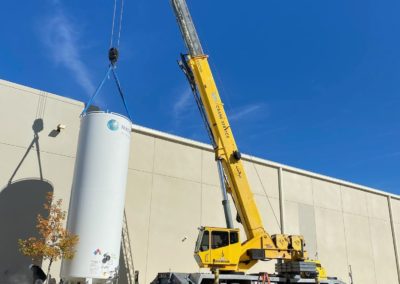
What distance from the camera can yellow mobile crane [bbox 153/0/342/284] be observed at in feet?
61.8

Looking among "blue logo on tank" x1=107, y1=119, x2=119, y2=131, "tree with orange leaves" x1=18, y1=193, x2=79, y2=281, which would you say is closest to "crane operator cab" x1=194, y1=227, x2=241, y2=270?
"tree with orange leaves" x1=18, y1=193, x2=79, y2=281

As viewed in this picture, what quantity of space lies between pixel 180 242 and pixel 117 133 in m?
9.05

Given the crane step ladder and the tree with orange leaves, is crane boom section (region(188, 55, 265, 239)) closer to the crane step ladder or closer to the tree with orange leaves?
the crane step ladder

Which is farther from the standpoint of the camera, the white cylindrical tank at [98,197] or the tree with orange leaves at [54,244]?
the white cylindrical tank at [98,197]

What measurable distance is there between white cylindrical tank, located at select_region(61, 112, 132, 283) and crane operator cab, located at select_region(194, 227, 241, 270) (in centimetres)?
350

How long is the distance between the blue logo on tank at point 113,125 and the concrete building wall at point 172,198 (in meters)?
4.44

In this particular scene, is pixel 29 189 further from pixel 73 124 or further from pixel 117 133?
pixel 117 133

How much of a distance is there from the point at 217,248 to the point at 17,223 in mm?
8695

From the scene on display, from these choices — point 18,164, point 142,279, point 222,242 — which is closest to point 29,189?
point 18,164

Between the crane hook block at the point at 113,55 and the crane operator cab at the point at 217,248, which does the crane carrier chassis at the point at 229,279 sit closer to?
the crane operator cab at the point at 217,248

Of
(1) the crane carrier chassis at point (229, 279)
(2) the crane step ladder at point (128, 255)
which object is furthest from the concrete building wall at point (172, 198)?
(1) the crane carrier chassis at point (229, 279)

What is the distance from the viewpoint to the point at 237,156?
808 inches

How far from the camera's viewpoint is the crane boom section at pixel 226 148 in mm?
20375

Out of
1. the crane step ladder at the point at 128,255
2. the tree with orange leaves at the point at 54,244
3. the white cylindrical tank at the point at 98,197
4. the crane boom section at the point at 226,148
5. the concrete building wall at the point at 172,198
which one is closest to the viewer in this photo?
the tree with orange leaves at the point at 54,244
